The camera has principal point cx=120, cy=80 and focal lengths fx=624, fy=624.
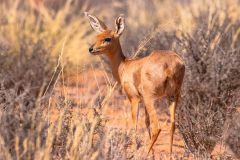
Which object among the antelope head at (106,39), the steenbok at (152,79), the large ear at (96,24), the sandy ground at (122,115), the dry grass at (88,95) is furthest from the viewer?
the large ear at (96,24)

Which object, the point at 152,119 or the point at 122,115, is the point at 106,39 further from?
the point at 122,115

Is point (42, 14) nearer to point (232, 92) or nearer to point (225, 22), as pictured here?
point (225, 22)

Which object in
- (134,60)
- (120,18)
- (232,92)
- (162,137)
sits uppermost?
(120,18)

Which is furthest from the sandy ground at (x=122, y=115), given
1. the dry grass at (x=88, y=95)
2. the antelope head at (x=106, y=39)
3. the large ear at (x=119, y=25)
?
the large ear at (x=119, y=25)

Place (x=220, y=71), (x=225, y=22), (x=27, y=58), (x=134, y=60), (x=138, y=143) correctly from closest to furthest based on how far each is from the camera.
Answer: (x=138, y=143)
(x=134, y=60)
(x=220, y=71)
(x=27, y=58)
(x=225, y=22)

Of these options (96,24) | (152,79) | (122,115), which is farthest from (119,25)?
(122,115)

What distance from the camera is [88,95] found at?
29.3 feet

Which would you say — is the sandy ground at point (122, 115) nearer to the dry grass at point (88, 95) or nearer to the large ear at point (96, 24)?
the dry grass at point (88, 95)

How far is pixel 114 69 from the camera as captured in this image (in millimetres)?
7402

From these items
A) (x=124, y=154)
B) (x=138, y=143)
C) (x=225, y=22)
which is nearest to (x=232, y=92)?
(x=138, y=143)

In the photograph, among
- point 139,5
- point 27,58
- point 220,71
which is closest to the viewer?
point 220,71

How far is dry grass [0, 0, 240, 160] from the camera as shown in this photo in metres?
4.63

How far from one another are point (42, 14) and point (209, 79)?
21.6 ft

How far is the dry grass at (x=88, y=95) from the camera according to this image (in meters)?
4.63
